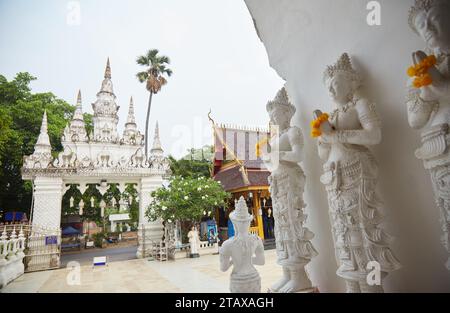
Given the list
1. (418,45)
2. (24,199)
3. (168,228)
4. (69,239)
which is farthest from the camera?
(69,239)

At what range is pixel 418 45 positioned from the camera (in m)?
1.72

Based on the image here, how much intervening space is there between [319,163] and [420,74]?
133 cm

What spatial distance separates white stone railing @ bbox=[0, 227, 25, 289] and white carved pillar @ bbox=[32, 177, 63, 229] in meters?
1.42

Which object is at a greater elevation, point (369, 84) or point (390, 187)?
point (369, 84)

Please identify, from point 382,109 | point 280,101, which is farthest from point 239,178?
point 382,109

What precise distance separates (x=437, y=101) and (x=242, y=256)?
5.54 feet

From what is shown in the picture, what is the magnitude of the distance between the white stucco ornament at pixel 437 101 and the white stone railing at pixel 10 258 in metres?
7.75

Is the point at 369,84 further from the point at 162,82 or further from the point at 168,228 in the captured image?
the point at 162,82

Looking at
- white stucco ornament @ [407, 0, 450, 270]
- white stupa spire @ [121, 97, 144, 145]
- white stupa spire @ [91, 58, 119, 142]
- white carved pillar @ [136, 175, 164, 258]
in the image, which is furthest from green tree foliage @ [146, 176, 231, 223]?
white stucco ornament @ [407, 0, 450, 270]

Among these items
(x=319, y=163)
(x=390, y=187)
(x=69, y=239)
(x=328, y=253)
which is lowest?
(x=69, y=239)

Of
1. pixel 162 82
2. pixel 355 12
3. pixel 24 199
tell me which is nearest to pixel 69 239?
pixel 24 199

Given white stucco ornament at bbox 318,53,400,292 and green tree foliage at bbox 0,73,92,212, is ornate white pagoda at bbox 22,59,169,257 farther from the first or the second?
white stucco ornament at bbox 318,53,400,292

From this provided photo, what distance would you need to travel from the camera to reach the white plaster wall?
1.72 meters

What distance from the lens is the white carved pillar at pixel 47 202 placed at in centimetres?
875
